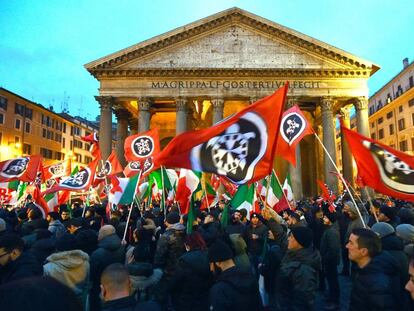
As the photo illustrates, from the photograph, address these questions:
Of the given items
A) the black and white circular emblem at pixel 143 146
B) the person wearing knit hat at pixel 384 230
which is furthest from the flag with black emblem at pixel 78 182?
the person wearing knit hat at pixel 384 230

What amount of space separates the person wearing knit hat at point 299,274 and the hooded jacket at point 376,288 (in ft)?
1.62

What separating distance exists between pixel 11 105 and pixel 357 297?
153 feet

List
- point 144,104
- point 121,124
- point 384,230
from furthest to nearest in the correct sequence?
point 121,124
point 144,104
point 384,230

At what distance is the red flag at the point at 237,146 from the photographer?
490 cm

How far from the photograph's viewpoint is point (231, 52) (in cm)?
2930

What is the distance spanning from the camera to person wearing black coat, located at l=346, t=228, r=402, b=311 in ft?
10.5

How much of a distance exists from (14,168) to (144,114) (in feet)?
58.3

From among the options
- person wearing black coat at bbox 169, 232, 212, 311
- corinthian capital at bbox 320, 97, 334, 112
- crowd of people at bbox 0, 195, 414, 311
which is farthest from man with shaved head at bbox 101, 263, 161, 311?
corinthian capital at bbox 320, 97, 334, 112

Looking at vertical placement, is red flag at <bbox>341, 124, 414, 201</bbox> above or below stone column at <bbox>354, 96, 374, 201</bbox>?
below

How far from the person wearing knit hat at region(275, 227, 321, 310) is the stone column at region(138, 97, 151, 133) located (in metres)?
24.6

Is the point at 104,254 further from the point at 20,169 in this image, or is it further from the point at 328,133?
the point at 328,133

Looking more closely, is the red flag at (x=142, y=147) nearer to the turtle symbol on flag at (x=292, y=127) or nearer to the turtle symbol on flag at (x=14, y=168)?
the turtle symbol on flag at (x=14, y=168)

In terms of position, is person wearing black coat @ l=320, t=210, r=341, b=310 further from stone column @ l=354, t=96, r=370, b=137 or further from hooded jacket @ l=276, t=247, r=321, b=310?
stone column @ l=354, t=96, r=370, b=137

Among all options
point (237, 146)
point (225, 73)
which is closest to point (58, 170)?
point (237, 146)
